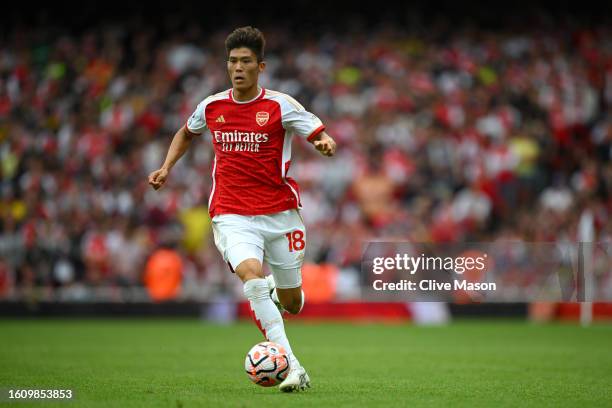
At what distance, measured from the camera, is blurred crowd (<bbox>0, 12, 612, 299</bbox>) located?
19.9 metres

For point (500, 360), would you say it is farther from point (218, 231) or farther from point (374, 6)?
point (374, 6)

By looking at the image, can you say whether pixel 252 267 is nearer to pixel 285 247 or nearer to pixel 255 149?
pixel 285 247

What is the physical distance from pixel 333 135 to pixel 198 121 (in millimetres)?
14032

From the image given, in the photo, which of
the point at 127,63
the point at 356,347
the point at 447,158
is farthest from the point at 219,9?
the point at 356,347

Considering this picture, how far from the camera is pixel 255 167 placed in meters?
7.74

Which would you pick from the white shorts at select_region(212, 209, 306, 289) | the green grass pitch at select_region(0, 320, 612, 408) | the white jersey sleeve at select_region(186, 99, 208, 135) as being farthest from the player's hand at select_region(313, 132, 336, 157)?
the green grass pitch at select_region(0, 320, 612, 408)

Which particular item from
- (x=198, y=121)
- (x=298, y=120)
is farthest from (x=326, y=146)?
(x=198, y=121)

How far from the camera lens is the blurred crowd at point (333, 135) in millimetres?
19875

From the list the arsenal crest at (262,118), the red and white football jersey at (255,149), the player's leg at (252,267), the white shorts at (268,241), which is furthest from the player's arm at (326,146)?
the player's leg at (252,267)

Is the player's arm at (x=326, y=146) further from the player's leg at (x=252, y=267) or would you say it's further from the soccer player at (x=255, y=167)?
the player's leg at (x=252, y=267)

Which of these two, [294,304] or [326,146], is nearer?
[326,146]

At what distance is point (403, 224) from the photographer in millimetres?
19484

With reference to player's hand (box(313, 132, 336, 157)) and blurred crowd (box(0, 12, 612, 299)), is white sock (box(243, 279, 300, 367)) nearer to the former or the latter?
player's hand (box(313, 132, 336, 157))

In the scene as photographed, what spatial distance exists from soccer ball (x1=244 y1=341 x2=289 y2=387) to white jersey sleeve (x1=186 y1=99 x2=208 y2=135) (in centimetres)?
189
